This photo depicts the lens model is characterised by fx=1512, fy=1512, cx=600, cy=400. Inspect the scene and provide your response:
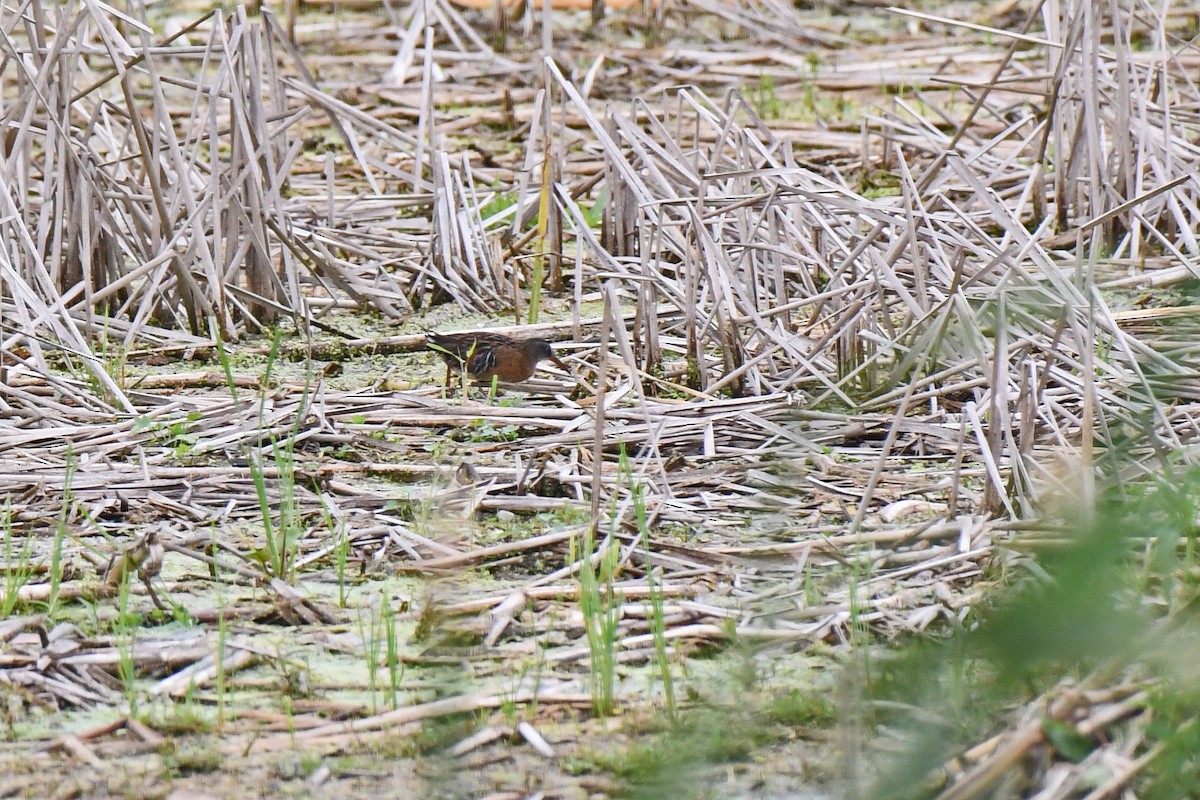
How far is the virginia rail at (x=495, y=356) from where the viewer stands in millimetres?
3566

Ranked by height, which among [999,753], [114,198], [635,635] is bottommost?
[635,635]

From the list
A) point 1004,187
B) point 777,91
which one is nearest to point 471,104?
point 777,91

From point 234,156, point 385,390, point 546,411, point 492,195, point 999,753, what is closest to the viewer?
point 999,753

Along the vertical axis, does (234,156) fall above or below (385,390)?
above

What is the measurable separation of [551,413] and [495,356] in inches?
10.6

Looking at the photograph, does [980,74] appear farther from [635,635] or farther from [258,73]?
[635,635]

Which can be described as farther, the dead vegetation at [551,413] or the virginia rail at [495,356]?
the virginia rail at [495,356]

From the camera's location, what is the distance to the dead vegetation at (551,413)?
2111mm

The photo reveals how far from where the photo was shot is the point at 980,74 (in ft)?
23.1

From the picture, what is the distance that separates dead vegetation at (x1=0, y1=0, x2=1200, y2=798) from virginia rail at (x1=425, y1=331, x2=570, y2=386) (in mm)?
67

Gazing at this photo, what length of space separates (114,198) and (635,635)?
239cm

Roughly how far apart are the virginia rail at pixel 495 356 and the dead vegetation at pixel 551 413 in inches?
2.6

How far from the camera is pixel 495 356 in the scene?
357 centimetres

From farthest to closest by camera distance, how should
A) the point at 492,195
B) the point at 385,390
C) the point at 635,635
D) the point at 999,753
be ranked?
the point at 492,195 < the point at 385,390 < the point at 635,635 < the point at 999,753
